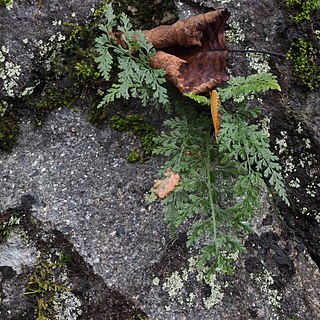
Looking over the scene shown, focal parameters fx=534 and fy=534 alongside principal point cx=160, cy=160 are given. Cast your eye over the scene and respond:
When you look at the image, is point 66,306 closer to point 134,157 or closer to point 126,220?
point 126,220

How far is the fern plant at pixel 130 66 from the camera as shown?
2.53 m

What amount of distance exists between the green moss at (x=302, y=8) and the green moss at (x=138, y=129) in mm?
987

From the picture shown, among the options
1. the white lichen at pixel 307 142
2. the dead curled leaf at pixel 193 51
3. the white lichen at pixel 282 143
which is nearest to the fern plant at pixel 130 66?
the dead curled leaf at pixel 193 51

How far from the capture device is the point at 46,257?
2693 mm

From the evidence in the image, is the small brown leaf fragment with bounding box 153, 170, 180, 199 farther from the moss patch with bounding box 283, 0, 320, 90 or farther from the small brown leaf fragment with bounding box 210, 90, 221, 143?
the moss patch with bounding box 283, 0, 320, 90

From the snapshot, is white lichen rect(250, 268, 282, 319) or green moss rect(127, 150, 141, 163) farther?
green moss rect(127, 150, 141, 163)

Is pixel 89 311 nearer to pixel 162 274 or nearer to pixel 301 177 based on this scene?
pixel 162 274

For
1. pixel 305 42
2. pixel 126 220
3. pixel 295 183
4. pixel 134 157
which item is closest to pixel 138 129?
pixel 134 157

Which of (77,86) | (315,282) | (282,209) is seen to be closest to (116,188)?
(77,86)

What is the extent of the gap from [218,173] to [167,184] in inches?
9.9

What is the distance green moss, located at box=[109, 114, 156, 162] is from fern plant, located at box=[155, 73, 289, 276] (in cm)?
13

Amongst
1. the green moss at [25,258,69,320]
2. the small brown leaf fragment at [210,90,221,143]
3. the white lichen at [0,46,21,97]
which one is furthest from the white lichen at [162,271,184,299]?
the white lichen at [0,46,21,97]

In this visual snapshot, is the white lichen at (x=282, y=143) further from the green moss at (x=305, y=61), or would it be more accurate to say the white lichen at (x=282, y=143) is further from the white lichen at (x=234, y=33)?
the white lichen at (x=234, y=33)

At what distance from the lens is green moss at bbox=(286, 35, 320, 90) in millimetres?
2818
